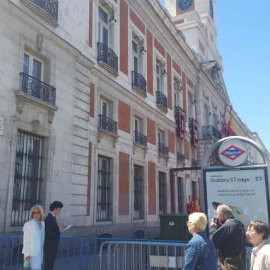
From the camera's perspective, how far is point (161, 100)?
2138 cm

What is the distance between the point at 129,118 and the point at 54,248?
36.3 feet

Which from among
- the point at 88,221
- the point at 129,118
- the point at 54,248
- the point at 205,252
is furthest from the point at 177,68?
the point at 205,252

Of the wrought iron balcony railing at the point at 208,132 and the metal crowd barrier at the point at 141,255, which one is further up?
the wrought iron balcony railing at the point at 208,132

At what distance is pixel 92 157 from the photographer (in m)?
13.8

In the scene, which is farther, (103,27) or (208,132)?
(208,132)

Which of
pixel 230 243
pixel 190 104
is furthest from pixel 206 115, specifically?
pixel 230 243

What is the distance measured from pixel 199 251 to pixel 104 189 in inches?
423

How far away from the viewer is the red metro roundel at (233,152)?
788 cm

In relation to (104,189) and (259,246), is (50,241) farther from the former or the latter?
(104,189)

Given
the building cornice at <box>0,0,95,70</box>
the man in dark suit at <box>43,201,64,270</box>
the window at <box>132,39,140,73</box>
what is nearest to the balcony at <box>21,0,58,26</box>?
the building cornice at <box>0,0,95,70</box>

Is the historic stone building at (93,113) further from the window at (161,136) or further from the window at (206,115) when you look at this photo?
the window at (206,115)

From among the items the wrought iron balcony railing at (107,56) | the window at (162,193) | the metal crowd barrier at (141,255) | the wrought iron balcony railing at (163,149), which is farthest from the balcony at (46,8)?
the window at (162,193)

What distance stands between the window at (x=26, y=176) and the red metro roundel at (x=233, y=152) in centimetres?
548

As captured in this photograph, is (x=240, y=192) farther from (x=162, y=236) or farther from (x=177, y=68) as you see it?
(x=177, y=68)
